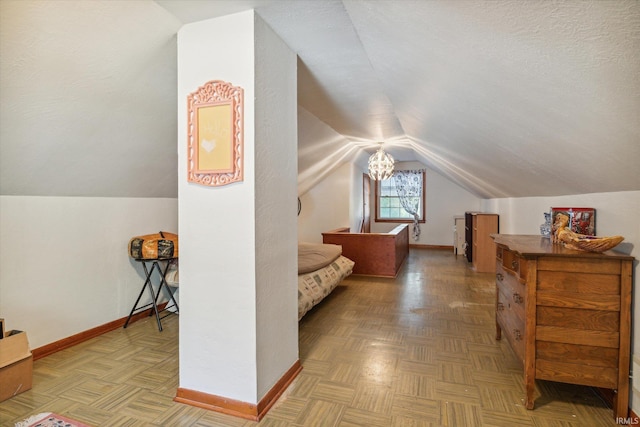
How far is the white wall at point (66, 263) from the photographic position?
7.70 feet

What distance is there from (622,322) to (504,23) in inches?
61.5

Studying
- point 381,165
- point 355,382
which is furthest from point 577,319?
point 381,165

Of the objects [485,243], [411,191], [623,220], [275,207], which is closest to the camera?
[623,220]

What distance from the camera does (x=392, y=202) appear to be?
9.05m

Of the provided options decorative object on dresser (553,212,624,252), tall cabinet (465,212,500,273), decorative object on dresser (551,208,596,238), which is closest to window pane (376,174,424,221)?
tall cabinet (465,212,500,273)

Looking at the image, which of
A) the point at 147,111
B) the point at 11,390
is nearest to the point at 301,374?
the point at 11,390

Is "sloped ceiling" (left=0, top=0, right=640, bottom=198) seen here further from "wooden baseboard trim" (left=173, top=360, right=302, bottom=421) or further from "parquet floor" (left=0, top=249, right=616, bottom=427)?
→ "wooden baseboard trim" (left=173, top=360, right=302, bottom=421)

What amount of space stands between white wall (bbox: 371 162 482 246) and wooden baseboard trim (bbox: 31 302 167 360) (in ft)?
23.1

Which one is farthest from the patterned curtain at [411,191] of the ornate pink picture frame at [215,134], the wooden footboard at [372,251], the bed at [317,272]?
the ornate pink picture frame at [215,134]

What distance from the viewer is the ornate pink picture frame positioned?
1.79 m

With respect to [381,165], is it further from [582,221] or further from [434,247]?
[434,247]

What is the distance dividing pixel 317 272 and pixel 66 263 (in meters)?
2.26

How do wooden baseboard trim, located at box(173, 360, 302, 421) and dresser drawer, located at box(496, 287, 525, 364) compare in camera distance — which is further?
dresser drawer, located at box(496, 287, 525, 364)

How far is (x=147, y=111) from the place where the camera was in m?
2.38
